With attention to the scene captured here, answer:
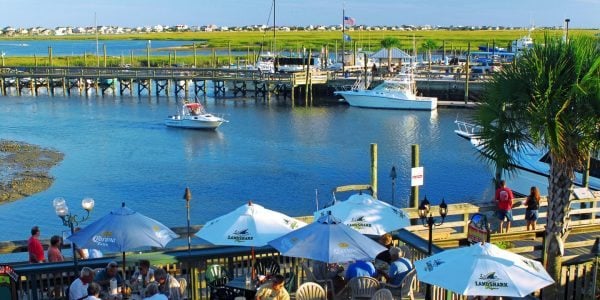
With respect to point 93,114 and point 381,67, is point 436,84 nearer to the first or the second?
point 381,67

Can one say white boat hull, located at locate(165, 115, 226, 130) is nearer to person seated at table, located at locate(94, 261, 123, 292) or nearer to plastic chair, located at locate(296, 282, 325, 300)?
person seated at table, located at locate(94, 261, 123, 292)

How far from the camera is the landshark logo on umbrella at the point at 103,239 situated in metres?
10.0

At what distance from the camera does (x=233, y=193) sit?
96.8ft

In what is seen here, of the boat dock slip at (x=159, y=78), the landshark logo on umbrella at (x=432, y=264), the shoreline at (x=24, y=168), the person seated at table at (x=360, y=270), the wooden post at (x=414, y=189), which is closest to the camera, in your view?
the landshark logo on umbrella at (x=432, y=264)

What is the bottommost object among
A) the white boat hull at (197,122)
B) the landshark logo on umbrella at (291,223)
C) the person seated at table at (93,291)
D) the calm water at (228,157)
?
the calm water at (228,157)

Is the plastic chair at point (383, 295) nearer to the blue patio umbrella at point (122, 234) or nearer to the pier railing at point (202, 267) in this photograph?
the pier railing at point (202, 267)

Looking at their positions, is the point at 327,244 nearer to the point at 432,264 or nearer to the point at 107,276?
the point at 432,264

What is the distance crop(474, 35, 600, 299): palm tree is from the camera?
10.2 m

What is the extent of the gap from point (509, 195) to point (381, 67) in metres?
59.9

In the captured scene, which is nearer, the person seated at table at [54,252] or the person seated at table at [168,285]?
the person seated at table at [168,285]

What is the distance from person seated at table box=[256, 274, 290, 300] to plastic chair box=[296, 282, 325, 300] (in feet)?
0.75

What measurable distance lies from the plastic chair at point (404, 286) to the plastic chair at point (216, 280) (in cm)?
241

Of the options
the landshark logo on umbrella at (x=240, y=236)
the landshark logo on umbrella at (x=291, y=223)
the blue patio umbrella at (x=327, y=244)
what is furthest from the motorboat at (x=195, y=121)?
the blue patio umbrella at (x=327, y=244)

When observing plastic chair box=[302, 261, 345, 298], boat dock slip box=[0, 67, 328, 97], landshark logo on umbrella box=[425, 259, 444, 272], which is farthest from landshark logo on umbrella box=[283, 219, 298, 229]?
boat dock slip box=[0, 67, 328, 97]
